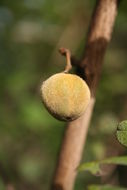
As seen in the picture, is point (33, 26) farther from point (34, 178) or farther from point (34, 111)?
point (34, 178)

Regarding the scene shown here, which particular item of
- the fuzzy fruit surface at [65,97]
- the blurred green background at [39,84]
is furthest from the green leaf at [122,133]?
the blurred green background at [39,84]

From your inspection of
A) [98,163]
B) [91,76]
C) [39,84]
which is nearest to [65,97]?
[91,76]

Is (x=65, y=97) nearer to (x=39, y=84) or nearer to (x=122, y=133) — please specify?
(x=122, y=133)

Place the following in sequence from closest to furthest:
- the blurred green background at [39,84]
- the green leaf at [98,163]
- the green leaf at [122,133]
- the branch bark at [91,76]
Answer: the green leaf at [122,133]
the green leaf at [98,163]
the branch bark at [91,76]
the blurred green background at [39,84]

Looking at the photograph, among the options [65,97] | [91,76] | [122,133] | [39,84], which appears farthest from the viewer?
[39,84]

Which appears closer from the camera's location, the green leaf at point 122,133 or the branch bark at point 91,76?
the green leaf at point 122,133

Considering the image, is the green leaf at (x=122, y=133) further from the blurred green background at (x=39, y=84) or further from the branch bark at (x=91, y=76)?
the blurred green background at (x=39, y=84)

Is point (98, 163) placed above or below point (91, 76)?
below
